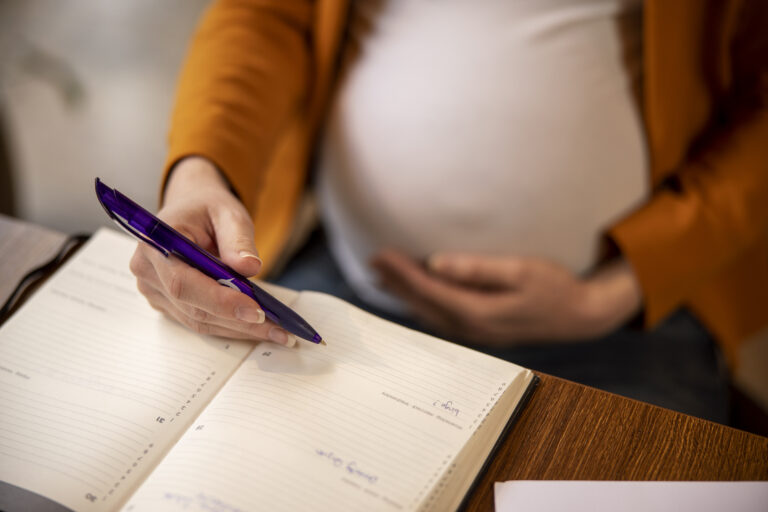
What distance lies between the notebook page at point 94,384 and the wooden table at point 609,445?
225 mm

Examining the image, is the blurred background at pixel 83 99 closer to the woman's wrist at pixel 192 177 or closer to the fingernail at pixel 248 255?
the woman's wrist at pixel 192 177

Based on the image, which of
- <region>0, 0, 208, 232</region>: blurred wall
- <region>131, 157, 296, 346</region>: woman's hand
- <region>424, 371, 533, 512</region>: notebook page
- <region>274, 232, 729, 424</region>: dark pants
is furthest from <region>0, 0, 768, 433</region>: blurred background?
<region>424, 371, 533, 512</region>: notebook page

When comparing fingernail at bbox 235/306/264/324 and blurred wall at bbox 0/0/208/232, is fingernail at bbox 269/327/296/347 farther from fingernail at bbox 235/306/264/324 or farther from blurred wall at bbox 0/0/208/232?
blurred wall at bbox 0/0/208/232

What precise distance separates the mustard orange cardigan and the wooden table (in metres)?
0.35

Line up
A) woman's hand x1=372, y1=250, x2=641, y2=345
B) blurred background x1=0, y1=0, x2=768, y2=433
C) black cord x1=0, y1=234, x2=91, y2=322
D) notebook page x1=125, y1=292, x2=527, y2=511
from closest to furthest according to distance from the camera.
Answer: notebook page x1=125, y1=292, x2=527, y2=511 → black cord x1=0, y1=234, x2=91, y2=322 → woman's hand x1=372, y1=250, x2=641, y2=345 → blurred background x1=0, y1=0, x2=768, y2=433

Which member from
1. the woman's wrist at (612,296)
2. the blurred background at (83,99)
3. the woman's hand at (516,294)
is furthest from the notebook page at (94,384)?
the blurred background at (83,99)

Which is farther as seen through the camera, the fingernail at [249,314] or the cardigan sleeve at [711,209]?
the cardigan sleeve at [711,209]

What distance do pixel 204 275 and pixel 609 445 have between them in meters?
0.32

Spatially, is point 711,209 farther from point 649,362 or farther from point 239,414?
point 239,414

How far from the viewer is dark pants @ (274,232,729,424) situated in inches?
30.1

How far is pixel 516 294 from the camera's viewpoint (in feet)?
2.44

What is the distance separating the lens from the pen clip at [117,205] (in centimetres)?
42

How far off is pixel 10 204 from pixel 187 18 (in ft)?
2.12

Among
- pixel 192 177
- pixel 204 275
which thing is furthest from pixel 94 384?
pixel 192 177
